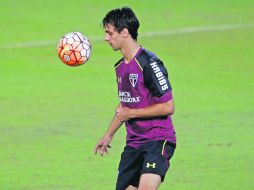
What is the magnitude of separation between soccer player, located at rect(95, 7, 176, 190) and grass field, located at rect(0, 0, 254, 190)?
2405mm

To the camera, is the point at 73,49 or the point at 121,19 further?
the point at 73,49

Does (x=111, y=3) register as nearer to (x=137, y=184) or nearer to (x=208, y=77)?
(x=208, y=77)

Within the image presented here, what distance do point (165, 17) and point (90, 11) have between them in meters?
1.91

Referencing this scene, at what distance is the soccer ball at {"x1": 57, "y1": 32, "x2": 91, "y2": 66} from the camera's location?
11.9 metres

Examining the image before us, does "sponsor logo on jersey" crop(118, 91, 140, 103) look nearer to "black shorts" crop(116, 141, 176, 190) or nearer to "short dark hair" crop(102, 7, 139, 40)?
A: "black shorts" crop(116, 141, 176, 190)

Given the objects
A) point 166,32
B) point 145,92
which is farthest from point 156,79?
point 166,32

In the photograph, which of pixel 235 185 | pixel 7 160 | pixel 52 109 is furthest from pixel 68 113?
pixel 235 185

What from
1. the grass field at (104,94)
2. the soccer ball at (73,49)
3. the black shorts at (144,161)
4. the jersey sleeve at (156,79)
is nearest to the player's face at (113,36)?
the jersey sleeve at (156,79)

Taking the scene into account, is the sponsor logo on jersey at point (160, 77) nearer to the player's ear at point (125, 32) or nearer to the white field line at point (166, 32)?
the player's ear at point (125, 32)

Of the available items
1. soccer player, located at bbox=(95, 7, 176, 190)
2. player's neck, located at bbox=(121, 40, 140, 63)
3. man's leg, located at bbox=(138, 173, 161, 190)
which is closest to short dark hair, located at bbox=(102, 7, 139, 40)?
soccer player, located at bbox=(95, 7, 176, 190)

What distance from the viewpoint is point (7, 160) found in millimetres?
13695

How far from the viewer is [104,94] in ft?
59.3

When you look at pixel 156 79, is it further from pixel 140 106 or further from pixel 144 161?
pixel 144 161

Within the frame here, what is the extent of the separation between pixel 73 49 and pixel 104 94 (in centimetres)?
621
